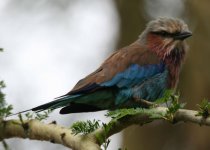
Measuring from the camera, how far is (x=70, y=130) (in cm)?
418

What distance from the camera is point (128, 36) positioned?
9430 mm

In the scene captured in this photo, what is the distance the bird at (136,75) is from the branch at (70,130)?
311mm

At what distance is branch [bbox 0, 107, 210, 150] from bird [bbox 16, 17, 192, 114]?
1.02 ft

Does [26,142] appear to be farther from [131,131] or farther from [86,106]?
[86,106]

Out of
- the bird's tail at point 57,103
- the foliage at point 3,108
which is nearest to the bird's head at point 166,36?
the bird's tail at point 57,103

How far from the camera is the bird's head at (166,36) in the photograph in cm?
608

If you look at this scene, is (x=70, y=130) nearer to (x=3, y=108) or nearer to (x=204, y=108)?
(x=3, y=108)

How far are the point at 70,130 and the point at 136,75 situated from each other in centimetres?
169

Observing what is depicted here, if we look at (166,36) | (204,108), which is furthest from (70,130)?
(166,36)

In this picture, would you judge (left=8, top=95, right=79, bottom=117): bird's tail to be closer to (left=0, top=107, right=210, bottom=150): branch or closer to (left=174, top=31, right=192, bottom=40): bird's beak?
(left=0, top=107, right=210, bottom=150): branch

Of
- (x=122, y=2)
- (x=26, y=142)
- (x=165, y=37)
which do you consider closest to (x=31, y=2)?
(x=122, y=2)

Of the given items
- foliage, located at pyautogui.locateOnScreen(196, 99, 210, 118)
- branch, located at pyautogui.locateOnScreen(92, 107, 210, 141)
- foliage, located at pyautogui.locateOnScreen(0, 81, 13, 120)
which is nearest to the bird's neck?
branch, located at pyautogui.locateOnScreen(92, 107, 210, 141)

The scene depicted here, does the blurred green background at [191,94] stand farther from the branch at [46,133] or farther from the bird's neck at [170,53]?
the branch at [46,133]

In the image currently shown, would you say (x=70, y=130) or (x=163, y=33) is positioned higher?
(x=163, y=33)
